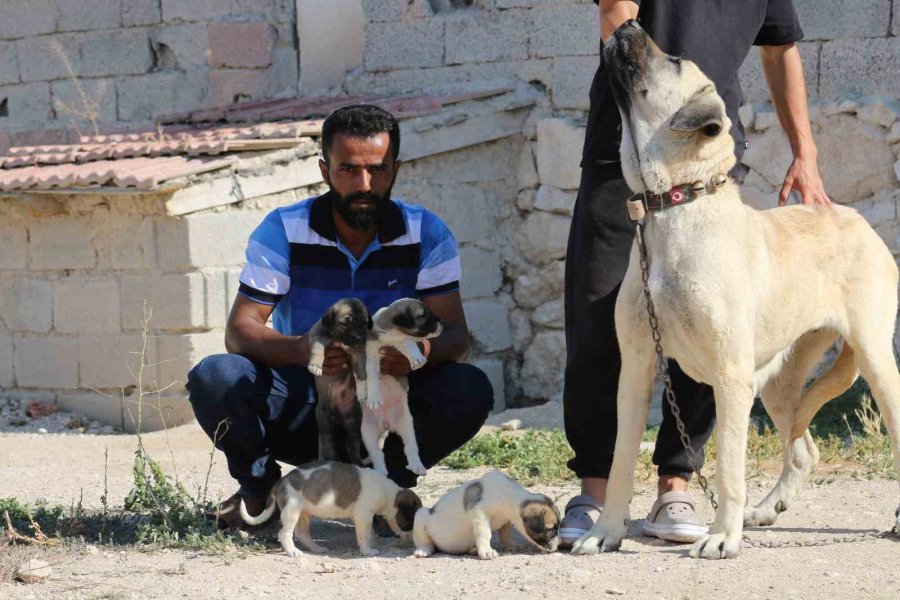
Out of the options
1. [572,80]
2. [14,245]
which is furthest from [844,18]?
[14,245]

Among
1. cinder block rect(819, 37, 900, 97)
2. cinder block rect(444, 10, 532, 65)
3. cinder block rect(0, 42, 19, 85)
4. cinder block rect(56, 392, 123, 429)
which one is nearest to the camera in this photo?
cinder block rect(819, 37, 900, 97)

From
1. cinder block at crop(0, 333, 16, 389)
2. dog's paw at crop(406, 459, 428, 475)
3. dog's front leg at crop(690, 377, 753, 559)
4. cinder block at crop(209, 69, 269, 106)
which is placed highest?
cinder block at crop(209, 69, 269, 106)

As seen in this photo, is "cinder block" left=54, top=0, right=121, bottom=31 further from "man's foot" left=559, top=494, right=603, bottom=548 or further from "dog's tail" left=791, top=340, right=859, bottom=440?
"dog's tail" left=791, top=340, right=859, bottom=440

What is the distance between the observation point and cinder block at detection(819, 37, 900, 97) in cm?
823

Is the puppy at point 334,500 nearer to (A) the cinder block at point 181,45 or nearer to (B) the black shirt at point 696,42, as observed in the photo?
(B) the black shirt at point 696,42

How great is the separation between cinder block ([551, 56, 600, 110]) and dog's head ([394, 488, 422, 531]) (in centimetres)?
494

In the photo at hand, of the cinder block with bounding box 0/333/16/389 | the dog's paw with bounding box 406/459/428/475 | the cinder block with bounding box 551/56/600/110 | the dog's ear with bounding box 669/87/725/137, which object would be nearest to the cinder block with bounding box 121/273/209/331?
the cinder block with bounding box 0/333/16/389

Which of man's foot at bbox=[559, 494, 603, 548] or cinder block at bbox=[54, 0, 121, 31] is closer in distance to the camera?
man's foot at bbox=[559, 494, 603, 548]

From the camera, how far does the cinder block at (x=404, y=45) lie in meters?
9.57

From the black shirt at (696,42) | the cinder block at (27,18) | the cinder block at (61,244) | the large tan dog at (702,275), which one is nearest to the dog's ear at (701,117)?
the large tan dog at (702,275)

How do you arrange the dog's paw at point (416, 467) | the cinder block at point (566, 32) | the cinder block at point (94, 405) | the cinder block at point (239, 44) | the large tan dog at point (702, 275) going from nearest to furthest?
the large tan dog at point (702, 275), the dog's paw at point (416, 467), the cinder block at point (94, 405), the cinder block at point (566, 32), the cinder block at point (239, 44)

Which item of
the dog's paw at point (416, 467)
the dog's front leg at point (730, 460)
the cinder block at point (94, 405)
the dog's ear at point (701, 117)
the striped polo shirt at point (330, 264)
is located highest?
the dog's ear at point (701, 117)

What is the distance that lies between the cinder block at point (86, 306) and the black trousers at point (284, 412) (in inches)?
147

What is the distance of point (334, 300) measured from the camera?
525 centimetres
